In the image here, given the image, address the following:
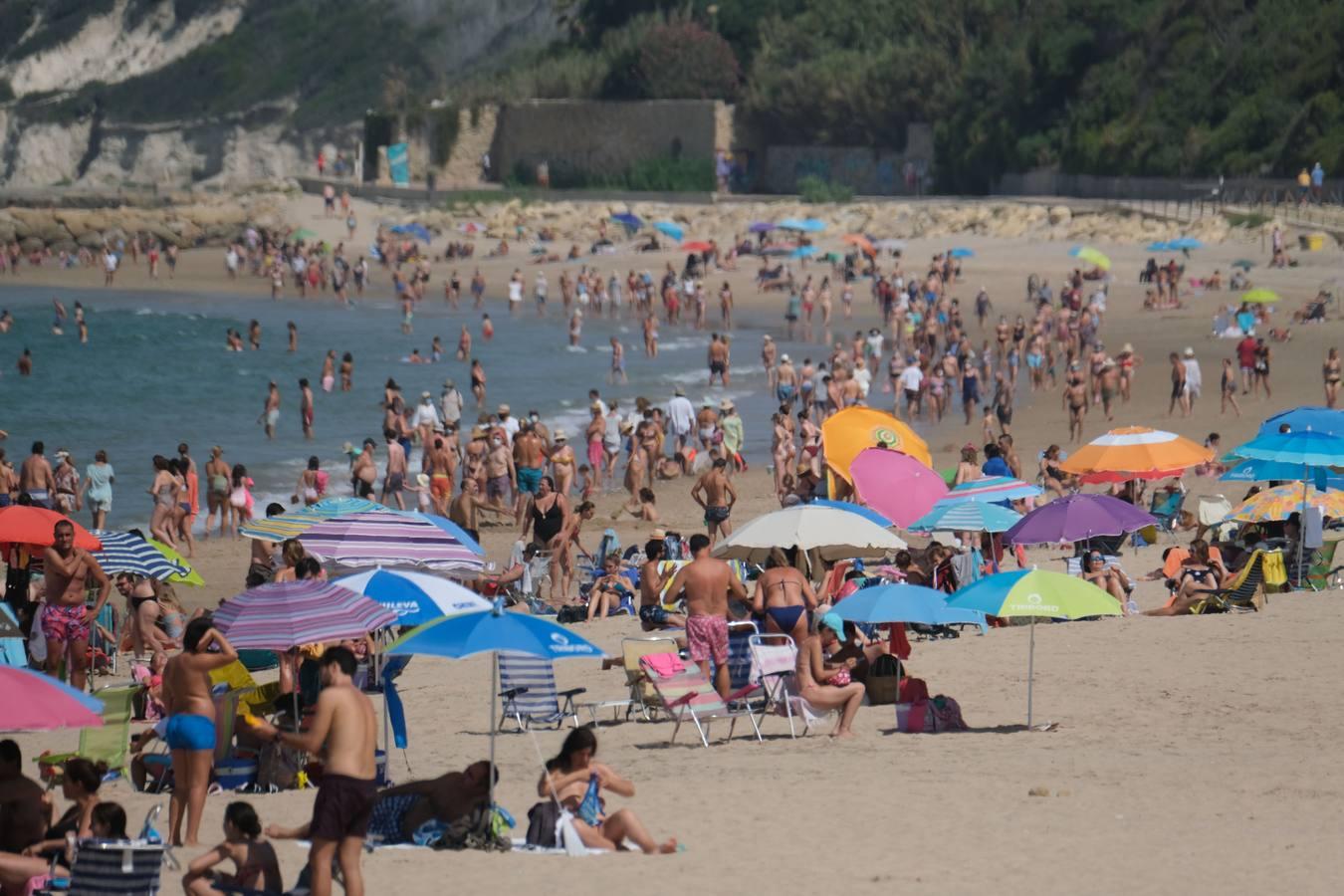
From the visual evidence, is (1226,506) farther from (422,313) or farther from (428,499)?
(422,313)

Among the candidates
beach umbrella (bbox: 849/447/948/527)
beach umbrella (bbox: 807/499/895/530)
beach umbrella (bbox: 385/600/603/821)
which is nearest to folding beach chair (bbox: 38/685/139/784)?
beach umbrella (bbox: 385/600/603/821)

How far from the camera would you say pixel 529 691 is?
9445 millimetres

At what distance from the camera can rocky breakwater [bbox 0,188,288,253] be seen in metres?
54.3

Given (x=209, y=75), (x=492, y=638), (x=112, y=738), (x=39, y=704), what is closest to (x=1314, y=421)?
(x=492, y=638)

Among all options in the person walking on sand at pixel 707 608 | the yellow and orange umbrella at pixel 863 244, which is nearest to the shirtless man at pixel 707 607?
the person walking on sand at pixel 707 608

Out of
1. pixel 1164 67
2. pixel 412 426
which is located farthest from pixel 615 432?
pixel 1164 67

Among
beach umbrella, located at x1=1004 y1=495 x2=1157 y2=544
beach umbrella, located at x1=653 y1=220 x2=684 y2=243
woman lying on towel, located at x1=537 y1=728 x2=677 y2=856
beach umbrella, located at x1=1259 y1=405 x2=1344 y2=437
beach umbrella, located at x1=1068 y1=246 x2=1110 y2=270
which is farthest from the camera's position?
beach umbrella, located at x1=653 y1=220 x2=684 y2=243

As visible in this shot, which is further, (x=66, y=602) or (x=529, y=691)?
(x=66, y=602)

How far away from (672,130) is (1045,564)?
41897mm

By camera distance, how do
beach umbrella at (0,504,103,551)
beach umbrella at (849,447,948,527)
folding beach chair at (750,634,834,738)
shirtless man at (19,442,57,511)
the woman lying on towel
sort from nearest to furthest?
1. the woman lying on towel
2. folding beach chair at (750,634,834,738)
3. beach umbrella at (0,504,103,551)
4. beach umbrella at (849,447,948,527)
5. shirtless man at (19,442,57,511)

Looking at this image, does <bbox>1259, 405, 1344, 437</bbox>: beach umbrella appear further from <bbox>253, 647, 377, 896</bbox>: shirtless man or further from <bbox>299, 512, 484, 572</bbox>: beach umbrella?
<bbox>253, 647, 377, 896</bbox>: shirtless man

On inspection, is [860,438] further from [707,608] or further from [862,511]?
[707,608]

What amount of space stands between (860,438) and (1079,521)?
109 inches

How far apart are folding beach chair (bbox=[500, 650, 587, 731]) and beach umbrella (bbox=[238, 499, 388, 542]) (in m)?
2.65
